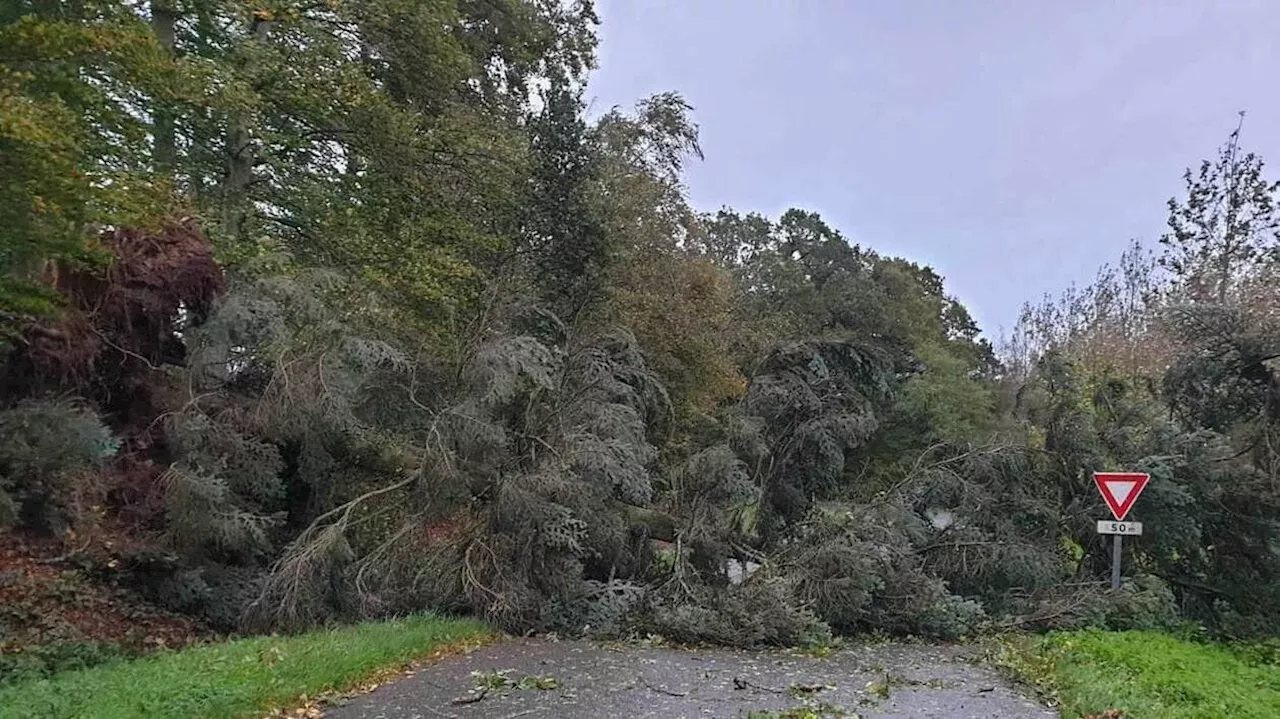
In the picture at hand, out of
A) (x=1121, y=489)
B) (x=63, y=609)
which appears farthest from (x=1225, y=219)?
(x=63, y=609)

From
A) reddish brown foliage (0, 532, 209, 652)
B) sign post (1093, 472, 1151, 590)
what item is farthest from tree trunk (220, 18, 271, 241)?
sign post (1093, 472, 1151, 590)

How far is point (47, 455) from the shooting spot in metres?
9.35

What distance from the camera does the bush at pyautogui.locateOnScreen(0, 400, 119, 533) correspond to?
9.13m

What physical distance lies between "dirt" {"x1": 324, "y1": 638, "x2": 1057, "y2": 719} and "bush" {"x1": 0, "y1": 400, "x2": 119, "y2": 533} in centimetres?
484

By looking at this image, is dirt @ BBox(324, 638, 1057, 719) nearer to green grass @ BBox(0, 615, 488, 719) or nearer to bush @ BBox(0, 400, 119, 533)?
green grass @ BBox(0, 615, 488, 719)

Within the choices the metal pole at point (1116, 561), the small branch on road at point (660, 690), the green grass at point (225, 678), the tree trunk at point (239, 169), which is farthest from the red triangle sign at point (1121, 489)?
the tree trunk at point (239, 169)

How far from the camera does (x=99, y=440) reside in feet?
31.6

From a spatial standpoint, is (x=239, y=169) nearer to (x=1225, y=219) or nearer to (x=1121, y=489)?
(x=1121, y=489)

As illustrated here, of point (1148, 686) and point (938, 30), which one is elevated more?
point (938, 30)

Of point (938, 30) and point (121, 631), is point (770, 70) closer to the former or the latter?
point (938, 30)

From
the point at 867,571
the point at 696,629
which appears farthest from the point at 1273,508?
the point at 696,629

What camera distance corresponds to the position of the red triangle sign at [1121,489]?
31.4 feet

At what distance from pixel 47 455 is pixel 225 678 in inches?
202

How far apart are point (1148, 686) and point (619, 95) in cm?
1329
